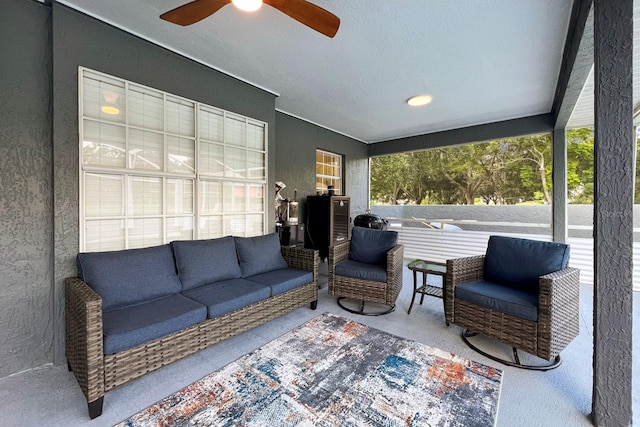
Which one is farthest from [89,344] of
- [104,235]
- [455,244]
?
[455,244]

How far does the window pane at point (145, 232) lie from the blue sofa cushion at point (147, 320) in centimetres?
68

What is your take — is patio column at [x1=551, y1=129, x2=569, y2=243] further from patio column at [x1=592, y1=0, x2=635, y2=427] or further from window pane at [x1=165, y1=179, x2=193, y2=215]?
window pane at [x1=165, y1=179, x2=193, y2=215]

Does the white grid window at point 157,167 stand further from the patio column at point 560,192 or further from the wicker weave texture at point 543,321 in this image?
the patio column at point 560,192

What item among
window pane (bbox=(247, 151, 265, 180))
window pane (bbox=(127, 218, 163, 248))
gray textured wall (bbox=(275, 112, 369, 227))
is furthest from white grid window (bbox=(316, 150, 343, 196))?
window pane (bbox=(127, 218, 163, 248))

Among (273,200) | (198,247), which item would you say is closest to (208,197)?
(198,247)

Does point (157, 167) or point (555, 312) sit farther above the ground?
point (157, 167)

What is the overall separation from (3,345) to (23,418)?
0.70 m

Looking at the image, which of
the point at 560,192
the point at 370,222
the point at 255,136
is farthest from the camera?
the point at 370,222

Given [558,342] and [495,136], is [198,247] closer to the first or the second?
[558,342]

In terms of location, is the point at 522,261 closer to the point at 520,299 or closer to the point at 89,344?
the point at 520,299

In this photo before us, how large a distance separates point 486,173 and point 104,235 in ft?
35.2

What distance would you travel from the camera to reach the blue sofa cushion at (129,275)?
2.05 m

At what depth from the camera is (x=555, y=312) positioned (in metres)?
2.03

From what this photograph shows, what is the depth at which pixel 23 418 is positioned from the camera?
5.19 ft
